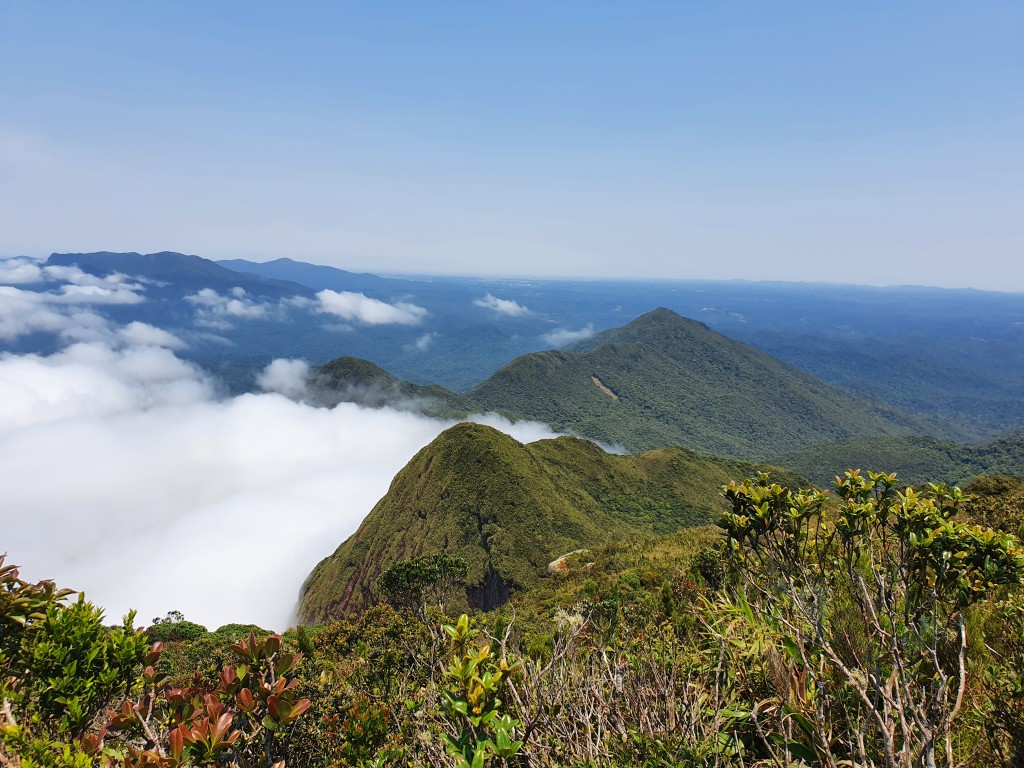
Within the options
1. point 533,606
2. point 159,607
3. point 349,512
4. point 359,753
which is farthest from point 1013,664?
point 159,607

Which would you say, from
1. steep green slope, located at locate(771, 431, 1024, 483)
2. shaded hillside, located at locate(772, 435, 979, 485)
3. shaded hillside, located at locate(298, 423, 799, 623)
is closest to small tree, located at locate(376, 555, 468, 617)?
shaded hillside, located at locate(298, 423, 799, 623)

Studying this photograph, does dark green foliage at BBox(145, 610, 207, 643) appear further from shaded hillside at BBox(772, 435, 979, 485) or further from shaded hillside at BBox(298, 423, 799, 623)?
shaded hillside at BBox(772, 435, 979, 485)

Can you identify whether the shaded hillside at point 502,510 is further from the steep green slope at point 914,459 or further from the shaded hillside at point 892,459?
the steep green slope at point 914,459

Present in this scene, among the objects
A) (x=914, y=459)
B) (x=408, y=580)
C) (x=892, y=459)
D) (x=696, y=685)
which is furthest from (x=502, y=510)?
(x=914, y=459)

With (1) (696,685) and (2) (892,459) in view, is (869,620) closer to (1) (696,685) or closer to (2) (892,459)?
(1) (696,685)

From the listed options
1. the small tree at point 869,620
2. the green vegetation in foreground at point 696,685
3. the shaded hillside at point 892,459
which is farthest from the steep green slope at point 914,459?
the green vegetation in foreground at point 696,685

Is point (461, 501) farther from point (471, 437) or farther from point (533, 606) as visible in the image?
point (533, 606)
